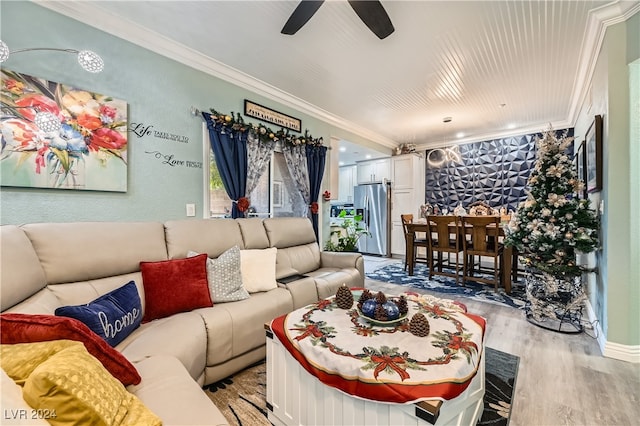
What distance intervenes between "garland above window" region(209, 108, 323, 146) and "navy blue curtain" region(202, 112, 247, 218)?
54 mm

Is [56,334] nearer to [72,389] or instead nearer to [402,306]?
[72,389]

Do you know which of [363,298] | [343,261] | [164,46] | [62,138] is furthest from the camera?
[343,261]

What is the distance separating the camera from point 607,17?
2158 millimetres

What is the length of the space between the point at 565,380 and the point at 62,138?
407 centimetres

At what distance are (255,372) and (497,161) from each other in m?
5.73

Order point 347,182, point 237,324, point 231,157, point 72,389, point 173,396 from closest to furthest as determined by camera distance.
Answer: point 72,389, point 173,396, point 237,324, point 231,157, point 347,182

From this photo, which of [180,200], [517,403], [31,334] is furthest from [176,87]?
[517,403]

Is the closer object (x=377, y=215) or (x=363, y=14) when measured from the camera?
(x=363, y=14)

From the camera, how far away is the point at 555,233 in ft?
8.71

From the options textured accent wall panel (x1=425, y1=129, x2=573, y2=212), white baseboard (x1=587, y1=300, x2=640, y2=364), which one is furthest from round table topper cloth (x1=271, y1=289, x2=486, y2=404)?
textured accent wall panel (x1=425, y1=129, x2=573, y2=212)

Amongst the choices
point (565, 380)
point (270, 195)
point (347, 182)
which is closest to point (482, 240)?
point (565, 380)

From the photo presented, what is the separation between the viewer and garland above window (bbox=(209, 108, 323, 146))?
119 inches

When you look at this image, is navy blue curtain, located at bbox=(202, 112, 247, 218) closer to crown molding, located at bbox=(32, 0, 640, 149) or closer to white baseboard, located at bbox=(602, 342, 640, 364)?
crown molding, located at bbox=(32, 0, 640, 149)

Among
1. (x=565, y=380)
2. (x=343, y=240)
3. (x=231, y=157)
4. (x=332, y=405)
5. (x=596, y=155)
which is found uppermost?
(x=231, y=157)
